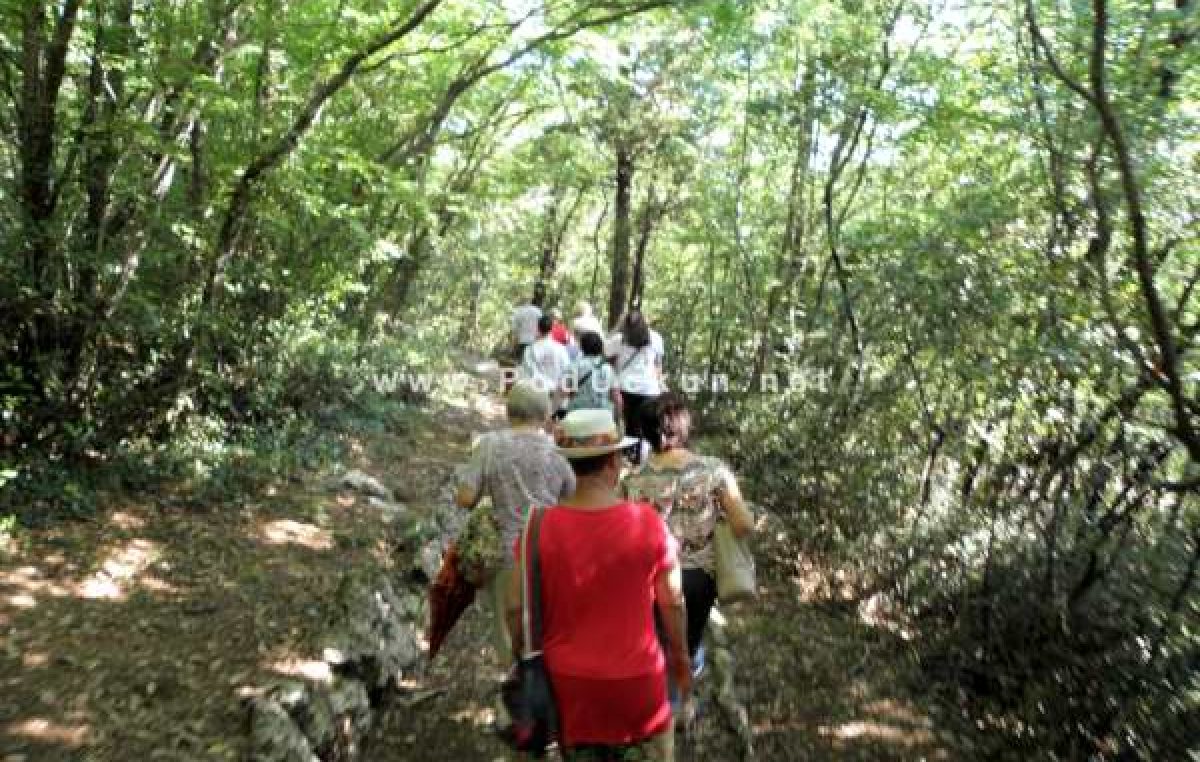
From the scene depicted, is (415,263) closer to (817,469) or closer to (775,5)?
(775,5)

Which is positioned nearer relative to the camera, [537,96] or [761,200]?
[761,200]

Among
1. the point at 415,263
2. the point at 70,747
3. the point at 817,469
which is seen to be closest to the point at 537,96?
the point at 415,263

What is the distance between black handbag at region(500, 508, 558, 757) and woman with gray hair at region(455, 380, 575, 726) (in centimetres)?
153

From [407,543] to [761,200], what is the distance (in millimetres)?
10098

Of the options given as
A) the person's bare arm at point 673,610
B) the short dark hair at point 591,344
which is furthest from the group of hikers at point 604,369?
the person's bare arm at point 673,610

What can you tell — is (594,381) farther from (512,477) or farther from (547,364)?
(512,477)

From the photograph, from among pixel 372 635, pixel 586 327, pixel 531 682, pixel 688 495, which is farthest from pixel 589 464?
pixel 586 327

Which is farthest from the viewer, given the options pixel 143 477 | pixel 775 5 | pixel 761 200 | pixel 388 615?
pixel 761 200

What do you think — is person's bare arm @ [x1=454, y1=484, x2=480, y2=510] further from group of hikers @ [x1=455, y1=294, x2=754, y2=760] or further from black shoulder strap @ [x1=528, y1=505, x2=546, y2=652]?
black shoulder strap @ [x1=528, y1=505, x2=546, y2=652]

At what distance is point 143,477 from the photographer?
735cm

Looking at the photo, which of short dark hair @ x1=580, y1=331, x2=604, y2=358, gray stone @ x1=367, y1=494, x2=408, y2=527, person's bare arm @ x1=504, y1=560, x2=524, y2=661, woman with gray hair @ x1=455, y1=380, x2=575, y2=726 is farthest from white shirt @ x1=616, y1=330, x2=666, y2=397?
person's bare arm @ x1=504, y1=560, x2=524, y2=661

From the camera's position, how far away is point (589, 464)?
2.73 metres

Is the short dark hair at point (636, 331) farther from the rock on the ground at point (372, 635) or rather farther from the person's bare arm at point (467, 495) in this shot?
the person's bare arm at point (467, 495)

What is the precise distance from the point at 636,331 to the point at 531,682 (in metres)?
5.34
